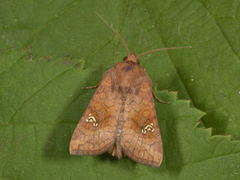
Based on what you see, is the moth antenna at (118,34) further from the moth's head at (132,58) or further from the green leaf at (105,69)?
the moth's head at (132,58)

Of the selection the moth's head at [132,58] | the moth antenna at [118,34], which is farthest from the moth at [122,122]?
the moth antenna at [118,34]

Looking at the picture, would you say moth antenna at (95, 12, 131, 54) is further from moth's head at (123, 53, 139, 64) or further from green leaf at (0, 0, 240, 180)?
moth's head at (123, 53, 139, 64)

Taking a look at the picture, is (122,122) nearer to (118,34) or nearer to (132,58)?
(132,58)

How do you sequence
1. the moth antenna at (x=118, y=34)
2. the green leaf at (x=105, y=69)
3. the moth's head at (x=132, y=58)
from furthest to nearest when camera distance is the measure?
the moth antenna at (x=118, y=34) < the moth's head at (x=132, y=58) < the green leaf at (x=105, y=69)

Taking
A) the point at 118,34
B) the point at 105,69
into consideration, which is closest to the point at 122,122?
the point at 105,69

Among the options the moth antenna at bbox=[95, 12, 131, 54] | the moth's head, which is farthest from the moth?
the moth antenna at bbox=[95, 12, 131, 54]

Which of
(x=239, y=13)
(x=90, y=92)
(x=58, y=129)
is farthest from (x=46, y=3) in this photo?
(x=239, y=13)
